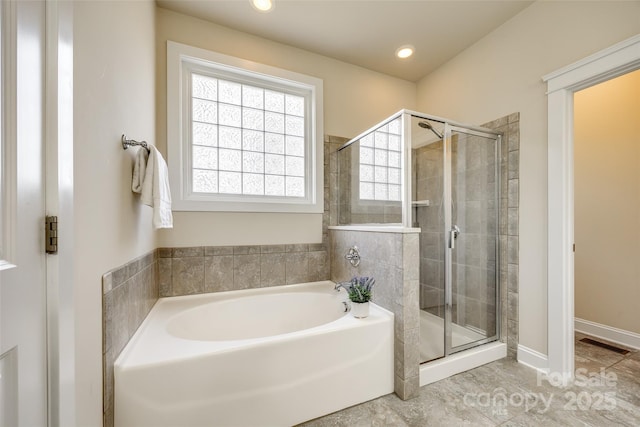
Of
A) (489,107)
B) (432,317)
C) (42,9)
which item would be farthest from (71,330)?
(489,107)

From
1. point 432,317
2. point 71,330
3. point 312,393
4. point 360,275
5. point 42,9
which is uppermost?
point 42,9

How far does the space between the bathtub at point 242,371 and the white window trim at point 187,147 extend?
2.78ft

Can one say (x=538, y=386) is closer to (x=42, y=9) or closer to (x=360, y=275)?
(x=360, y=275)

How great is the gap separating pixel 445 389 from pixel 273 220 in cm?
180

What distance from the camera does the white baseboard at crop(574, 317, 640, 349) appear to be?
84.4 inches

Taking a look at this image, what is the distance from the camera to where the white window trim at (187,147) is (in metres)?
2.02

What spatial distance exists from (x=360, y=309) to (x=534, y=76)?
2.15 metres

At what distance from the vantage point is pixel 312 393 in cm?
140

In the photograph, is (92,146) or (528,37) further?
(528,37)

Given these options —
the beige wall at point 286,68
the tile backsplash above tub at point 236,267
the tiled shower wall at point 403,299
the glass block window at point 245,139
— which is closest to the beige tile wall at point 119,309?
the tile backsplash above tub at point 236,267

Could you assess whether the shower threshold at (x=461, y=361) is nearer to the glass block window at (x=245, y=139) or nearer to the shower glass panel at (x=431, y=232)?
the shower glass panel at (x=431, y=232)

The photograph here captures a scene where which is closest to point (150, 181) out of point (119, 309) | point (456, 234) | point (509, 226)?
point (119, 309)

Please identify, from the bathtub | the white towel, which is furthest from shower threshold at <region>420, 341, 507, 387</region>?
the white towel

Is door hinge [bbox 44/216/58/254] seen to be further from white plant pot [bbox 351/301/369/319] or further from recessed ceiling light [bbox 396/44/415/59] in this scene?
recessed ceiling light [bbox 396/44/415/59]
